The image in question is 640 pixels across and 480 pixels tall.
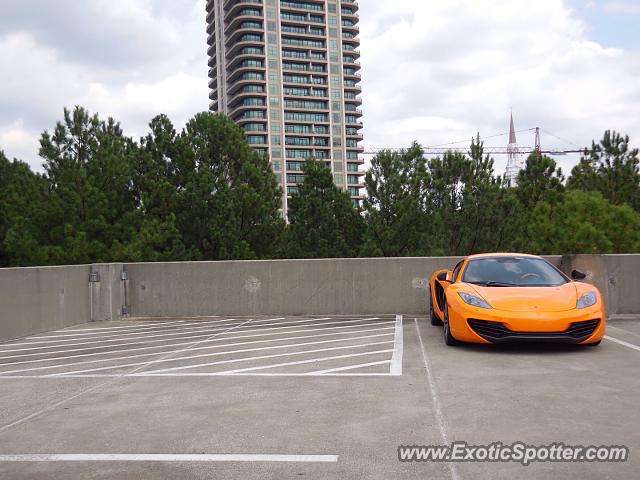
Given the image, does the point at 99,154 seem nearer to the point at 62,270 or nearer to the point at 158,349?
the point at 62,270

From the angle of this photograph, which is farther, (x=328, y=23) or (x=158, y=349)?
(x=328, y=23)

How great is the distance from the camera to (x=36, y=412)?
5508 mm

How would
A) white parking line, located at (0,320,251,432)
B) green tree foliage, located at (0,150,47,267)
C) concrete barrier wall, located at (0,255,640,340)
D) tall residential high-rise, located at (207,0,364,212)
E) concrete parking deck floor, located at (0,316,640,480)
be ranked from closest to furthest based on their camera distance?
concrete parking deck floor, located at (0,316,640,480) < white parking line, located at (0,320,251,432) < concrete barrier wall, located at (0,255,640,340) < green tree foliage, located at (0,150,47,267) < tall residential high-rise, located at (207,0,364,212)

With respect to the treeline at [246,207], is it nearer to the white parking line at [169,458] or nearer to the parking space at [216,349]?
the parking space at [216,349]

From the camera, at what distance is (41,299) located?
39.5 feet

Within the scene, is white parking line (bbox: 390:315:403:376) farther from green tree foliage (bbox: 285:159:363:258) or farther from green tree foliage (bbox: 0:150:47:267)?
green tree foliage (bbox: 0:150:47:267)

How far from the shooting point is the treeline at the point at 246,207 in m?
24.5

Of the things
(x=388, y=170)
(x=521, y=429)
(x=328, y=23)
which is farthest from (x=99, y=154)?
(x=328, y=23)

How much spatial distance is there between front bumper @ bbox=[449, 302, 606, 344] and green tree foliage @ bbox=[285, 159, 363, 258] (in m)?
19.0

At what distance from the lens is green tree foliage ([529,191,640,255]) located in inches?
1069

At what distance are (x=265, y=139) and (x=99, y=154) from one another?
3351 inches

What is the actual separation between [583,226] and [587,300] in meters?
20.8

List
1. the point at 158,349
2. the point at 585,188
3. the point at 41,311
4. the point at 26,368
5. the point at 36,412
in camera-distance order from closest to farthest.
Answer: the point at 36,412, the point at 26,368, the point at 158,349, the point at 41,311, the point at 585,188

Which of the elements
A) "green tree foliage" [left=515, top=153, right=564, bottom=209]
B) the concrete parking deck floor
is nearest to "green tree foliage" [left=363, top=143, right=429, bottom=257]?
"green tree foliage" [left=515, top=153, right=564, bottom=209]
